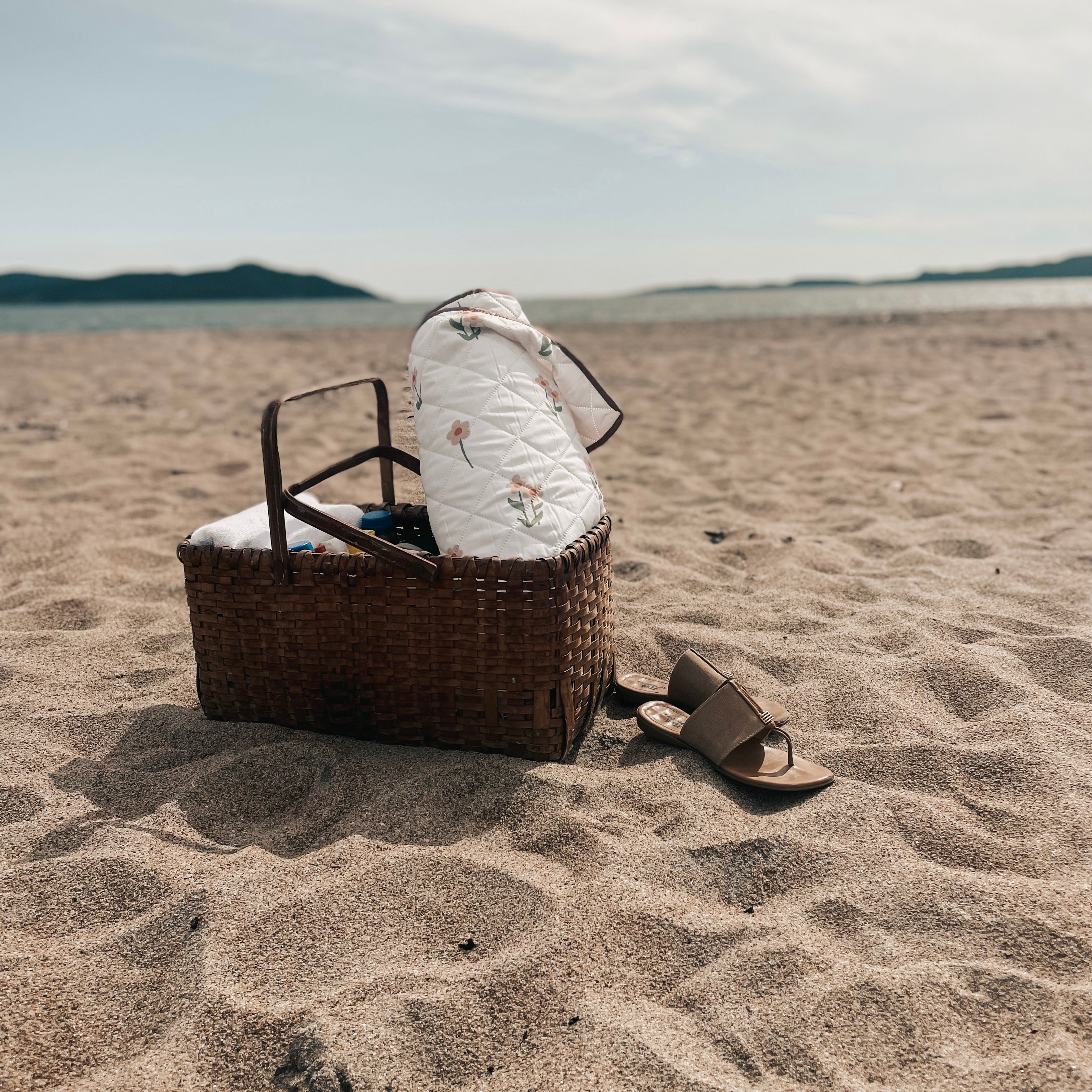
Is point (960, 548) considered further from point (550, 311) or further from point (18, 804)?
point (550, 311)

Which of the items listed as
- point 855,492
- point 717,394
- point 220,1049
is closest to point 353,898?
point 220,1049

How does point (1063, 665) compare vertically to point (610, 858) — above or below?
above

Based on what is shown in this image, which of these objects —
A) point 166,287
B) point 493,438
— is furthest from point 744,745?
point 166,287

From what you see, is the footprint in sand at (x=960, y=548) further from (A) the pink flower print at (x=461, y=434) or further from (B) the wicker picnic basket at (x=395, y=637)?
(A) the pink flower print at (x=461, y=434)

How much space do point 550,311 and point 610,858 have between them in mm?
39571

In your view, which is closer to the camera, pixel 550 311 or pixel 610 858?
pixel 610 858

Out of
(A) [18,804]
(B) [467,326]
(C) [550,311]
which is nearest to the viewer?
(A) [18,804]

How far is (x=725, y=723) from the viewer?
1.99m

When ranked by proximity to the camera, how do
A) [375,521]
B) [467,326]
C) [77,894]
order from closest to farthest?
[77,894] → [467,326] → [375,521]

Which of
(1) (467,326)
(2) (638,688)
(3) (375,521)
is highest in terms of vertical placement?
(1) (467,326)

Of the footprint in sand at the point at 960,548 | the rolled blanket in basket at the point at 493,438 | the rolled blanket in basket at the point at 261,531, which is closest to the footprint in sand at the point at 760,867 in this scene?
the rolled blanket in basket at the point at 493,438

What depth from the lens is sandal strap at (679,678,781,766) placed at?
1.95 m

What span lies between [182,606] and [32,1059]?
1902 millimetres

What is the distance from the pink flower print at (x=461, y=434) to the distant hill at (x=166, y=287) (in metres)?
84.8
